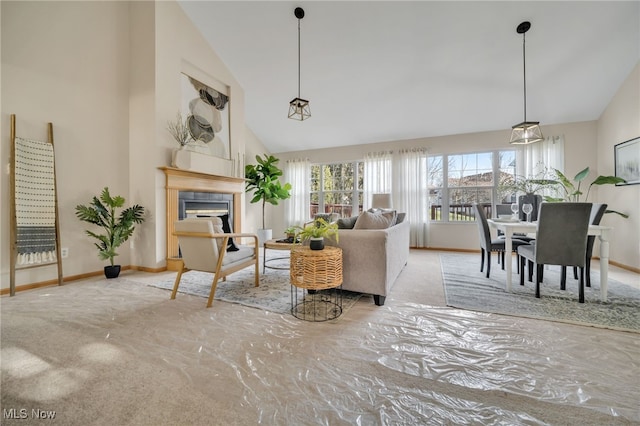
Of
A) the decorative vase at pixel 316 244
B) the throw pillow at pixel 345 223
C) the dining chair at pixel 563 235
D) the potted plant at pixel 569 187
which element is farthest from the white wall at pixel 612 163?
the decorative vase at pixel 316 244

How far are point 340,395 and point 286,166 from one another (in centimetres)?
624

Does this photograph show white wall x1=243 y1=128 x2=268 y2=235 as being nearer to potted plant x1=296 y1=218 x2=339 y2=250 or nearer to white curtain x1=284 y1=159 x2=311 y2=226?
white curtain x1=284 y1=159 x2=311 y2=226

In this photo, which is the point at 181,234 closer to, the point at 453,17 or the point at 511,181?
the point at 453,17

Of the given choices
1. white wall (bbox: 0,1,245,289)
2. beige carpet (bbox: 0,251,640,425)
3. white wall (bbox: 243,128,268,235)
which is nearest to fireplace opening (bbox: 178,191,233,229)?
white wall (bbox: 0,1,245,289)

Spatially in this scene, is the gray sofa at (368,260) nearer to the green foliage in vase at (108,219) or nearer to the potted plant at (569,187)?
the green foliage in vase at (108,219)

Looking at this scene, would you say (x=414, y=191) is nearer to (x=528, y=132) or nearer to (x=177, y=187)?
(x=528, y=132)

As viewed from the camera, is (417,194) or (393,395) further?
(417,194)

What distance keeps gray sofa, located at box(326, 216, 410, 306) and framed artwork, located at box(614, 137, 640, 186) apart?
3909 millimetres

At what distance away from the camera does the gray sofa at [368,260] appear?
233 cm

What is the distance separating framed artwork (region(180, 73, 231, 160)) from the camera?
13.5 ft

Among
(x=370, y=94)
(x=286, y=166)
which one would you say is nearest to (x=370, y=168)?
(x=370, y=94)

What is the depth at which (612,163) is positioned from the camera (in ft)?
13.5

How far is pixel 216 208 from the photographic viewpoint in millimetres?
4535

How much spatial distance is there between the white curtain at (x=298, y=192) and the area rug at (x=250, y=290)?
327cm
